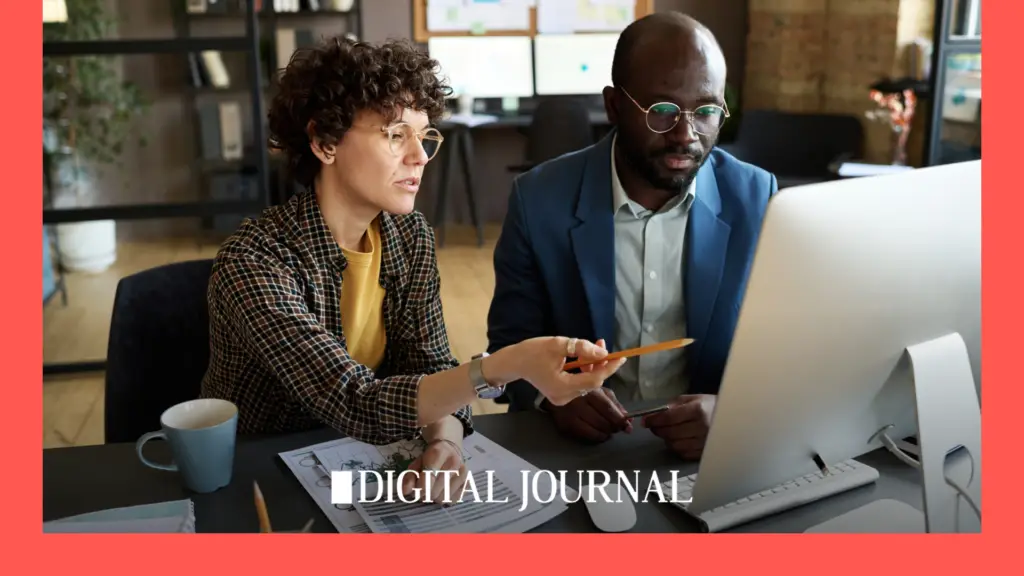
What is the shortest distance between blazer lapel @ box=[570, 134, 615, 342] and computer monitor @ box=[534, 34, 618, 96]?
14.1ft

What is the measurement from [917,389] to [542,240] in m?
0.70

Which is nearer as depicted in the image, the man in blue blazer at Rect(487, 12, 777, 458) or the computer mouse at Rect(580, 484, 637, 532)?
the computer mouse at Rect(580, 484, 637, 532)

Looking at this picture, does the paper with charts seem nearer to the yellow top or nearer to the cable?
the yellow top

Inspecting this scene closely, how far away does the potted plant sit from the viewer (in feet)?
10.4

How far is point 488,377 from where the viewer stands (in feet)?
3.19

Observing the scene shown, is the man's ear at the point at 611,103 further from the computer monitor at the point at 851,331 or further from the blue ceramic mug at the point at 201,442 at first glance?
the blue ceramic mug at the point at 201,442

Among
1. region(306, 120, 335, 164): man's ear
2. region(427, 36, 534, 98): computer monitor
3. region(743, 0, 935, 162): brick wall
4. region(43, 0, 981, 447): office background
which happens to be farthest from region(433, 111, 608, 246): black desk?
region(306, 120, 335, 164): man's ear

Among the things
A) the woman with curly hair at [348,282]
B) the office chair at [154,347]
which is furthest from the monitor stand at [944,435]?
the office chair at [154,347]

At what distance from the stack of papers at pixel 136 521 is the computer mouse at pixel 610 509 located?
412 mm

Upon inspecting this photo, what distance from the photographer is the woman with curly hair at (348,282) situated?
104 cm

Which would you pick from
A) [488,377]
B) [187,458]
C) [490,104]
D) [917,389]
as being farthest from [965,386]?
[490,104]

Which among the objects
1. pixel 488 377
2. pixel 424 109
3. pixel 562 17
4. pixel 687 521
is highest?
pixel 562 17

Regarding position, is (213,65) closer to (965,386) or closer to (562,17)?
(562,17)

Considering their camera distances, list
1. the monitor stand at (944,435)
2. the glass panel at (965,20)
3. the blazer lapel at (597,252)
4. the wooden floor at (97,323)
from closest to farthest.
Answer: the monitor stand at (944,435)
the blazer lapel at (597,252)
the wooden floor at (97,323)
the glass panel at (965,20)
